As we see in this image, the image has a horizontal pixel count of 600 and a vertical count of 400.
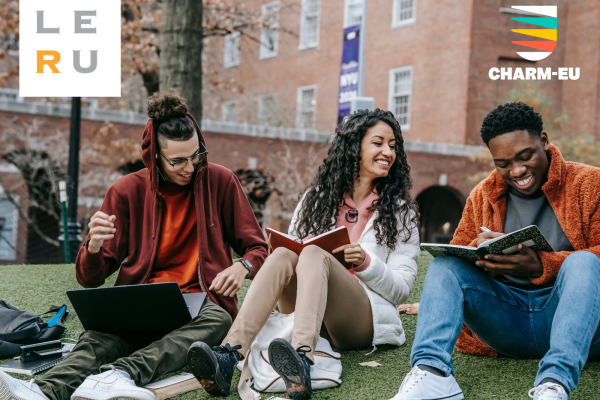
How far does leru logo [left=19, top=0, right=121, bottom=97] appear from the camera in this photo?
7.82 metres

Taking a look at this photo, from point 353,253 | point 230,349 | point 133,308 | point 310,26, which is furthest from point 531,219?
point 310,26

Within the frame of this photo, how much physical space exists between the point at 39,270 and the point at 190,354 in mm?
4148

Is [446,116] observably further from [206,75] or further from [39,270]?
[39,270]

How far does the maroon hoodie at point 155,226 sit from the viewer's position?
3.28 metres

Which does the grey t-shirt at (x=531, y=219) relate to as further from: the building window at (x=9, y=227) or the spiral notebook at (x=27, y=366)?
the building window at (x=9, y=227)

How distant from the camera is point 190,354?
246 centimetres

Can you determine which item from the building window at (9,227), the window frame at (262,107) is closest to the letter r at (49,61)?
the building window at (9,227)

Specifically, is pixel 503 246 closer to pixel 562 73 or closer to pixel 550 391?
pixel 550 391

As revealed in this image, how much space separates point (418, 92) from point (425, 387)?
61.7 feet

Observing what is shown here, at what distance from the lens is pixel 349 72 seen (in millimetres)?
9852

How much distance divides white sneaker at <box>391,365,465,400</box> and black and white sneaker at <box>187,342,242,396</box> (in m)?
0.72

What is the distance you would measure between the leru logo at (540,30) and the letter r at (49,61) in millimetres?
15386

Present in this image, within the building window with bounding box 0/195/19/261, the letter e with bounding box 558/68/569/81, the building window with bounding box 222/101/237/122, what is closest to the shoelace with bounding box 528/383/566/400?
the building window with bounding box 0/195/19/261

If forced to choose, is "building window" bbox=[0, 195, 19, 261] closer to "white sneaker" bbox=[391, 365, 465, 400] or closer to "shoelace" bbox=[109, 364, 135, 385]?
"shoelace" bbox=[109, 364, 135, 385]
